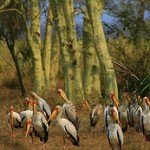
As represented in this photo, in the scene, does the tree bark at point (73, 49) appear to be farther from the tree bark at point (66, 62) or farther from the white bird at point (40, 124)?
the white bird at point (40, 124)

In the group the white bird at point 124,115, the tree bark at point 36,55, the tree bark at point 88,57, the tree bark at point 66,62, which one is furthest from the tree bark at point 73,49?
the white bird at point 124,115

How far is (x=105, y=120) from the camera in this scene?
1040cm

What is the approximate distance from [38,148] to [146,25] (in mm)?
11603

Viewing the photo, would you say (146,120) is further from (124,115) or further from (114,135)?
(124,115)

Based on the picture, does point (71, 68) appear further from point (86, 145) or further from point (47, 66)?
point (86, 145)

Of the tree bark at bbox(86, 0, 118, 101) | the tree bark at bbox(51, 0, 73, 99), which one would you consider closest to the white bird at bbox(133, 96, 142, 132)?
the tree bark at bbox(86, 0, 118, 101)

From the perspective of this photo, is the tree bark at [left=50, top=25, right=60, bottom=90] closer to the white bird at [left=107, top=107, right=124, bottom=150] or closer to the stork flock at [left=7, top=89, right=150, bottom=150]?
the stork flock at [left=7, top=89, right=150, bottom=150]

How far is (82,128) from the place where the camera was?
529 inches

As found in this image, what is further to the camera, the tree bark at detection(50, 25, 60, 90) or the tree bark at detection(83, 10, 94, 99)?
the tree bark at detection(50, 25, 60, 90)

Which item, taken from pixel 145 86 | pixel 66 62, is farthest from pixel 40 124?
pixel 66 62

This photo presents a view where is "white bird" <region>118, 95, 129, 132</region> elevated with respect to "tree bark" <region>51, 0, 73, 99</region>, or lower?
lower

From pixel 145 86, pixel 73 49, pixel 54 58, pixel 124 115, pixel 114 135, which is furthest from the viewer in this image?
pixel 54 58

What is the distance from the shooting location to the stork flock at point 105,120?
9.48m

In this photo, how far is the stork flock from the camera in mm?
9484
